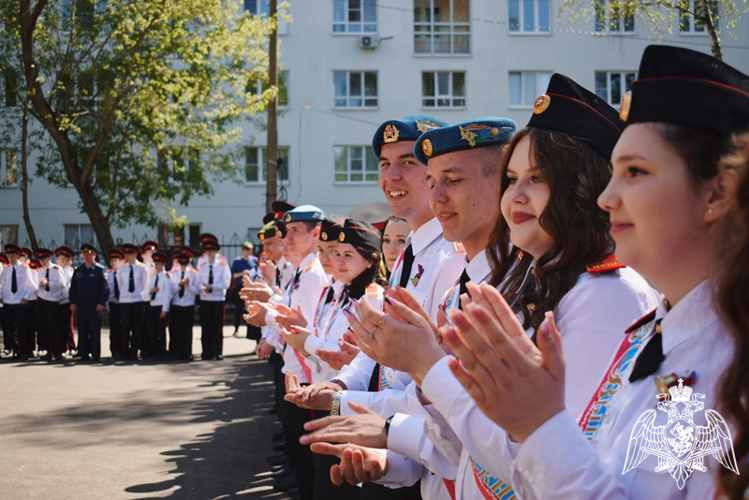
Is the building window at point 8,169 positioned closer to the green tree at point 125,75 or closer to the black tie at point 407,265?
the green tree at point 125,75

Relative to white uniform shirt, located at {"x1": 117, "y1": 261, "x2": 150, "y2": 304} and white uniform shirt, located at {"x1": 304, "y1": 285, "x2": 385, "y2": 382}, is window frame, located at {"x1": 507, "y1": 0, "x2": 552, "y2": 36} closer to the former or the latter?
white uniform shirt, located at {"x1": 117, "y1": 261, "x2": 150, "y2": 304}

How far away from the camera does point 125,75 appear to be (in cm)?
1928

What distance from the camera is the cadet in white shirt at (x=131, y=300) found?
614 inches

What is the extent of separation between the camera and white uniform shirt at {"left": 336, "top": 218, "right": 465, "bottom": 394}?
319cm

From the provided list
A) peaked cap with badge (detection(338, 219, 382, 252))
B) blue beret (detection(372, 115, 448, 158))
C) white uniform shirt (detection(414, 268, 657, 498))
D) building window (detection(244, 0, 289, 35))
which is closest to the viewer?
white uniform shirt (detection(414, 268, 657, 498))

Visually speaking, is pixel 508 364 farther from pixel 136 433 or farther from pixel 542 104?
pixel 136 433

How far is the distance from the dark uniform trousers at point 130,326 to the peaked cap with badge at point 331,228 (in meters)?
11.4

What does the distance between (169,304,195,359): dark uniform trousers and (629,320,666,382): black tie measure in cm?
1464

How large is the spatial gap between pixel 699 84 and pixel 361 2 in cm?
2955

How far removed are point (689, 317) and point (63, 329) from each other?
1697 cm

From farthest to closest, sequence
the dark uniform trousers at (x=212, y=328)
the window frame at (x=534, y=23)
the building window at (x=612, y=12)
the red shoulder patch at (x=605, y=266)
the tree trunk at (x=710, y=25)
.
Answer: the window frame at (x=534, y=23)
the dark uniform trousers at (x=212, y=328)
the building window at (x=612, y=12)
the tree trunk at (x=710, y=25)
the red shoulder patch at (x=605, y=266)

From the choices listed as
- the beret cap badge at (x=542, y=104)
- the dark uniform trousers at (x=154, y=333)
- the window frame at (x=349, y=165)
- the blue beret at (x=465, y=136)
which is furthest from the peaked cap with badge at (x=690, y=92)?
the window frame at (x=349, y=165)

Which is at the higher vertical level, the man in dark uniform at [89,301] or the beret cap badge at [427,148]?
the beret cap badge at [427,148]

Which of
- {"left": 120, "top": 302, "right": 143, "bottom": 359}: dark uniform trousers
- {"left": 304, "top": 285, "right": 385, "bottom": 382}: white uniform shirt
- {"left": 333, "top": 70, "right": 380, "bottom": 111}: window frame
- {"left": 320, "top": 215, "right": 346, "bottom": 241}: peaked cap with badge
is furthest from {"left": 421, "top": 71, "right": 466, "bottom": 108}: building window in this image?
{"left": 304, "top": 285, "right": 385, "bottom": 382}: white uniform shirt
